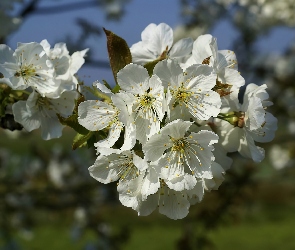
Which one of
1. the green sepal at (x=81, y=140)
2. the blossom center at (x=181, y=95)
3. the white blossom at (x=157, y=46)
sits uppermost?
the blossom center at (x=181, y=95)

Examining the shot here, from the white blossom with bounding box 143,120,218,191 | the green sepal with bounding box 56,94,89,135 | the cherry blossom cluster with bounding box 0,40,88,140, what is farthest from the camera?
the cherry blossom cluster with bounding box 0,40,88,140

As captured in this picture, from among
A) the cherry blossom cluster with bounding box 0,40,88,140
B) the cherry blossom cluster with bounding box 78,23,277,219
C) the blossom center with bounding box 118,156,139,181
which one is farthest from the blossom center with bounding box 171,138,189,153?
the cherry blossom cluster with bounding box 0,40,88,140

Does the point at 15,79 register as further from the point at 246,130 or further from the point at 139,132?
the point at 246,130

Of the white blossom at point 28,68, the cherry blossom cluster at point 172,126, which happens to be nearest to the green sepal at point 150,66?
the cherry blossom cluster at point 172,126

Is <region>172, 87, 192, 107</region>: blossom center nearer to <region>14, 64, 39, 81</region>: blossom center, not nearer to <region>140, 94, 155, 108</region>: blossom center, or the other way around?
<region>140, 94, 155, 108</region>: blossom center

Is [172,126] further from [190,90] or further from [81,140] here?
[81,140]

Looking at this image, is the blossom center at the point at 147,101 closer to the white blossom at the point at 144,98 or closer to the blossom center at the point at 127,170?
the white blossom at the point at 144,98

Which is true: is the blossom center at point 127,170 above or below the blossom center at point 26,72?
below
